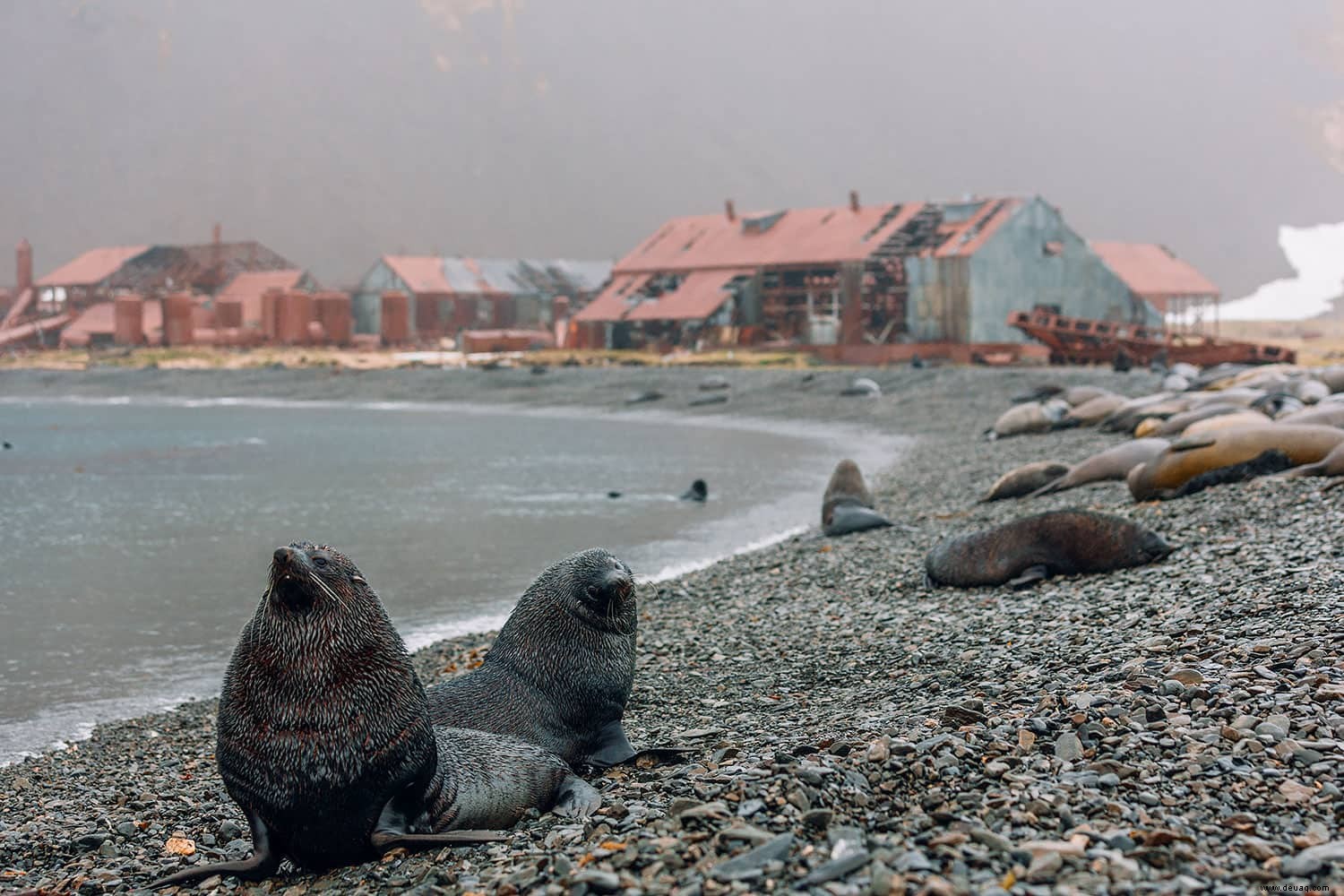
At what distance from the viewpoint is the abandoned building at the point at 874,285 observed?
149 feet

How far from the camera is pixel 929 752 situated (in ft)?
15.5

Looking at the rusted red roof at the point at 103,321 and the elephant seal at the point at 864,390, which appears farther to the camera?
the rusted red roof at the point at 103,321

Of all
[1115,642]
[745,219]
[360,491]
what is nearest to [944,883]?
[1115,642]

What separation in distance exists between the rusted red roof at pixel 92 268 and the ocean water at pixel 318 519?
143ft

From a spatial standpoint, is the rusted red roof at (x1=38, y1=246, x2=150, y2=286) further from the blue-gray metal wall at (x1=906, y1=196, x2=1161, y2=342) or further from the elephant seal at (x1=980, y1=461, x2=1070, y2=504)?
the elephant seal at (x1=980, y1=461, x2=1070, y2=504)

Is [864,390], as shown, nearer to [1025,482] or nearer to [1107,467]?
[1025,482]

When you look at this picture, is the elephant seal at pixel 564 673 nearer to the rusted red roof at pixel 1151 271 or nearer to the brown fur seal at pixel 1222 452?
the brown fur seal at pixel 1222 452

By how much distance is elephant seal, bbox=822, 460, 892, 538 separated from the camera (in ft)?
44.4

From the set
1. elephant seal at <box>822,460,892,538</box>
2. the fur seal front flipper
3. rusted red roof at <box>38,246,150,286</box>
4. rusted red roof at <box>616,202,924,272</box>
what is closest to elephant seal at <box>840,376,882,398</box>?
rusted red roof at <box>616,202,924,272</box>

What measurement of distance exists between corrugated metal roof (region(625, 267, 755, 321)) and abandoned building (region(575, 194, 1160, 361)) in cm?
6

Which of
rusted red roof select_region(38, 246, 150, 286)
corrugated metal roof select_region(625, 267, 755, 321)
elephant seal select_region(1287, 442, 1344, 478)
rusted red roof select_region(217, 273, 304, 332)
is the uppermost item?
rusted red roof select_region(38, 246, 150, 286)

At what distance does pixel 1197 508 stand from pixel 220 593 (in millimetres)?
9214

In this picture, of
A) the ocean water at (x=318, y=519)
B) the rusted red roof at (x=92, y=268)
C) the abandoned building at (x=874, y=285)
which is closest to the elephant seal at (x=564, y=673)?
the ocean water at (x=318, y=519)

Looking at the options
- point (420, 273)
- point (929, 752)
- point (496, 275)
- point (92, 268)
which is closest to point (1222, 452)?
point (929, 752)
